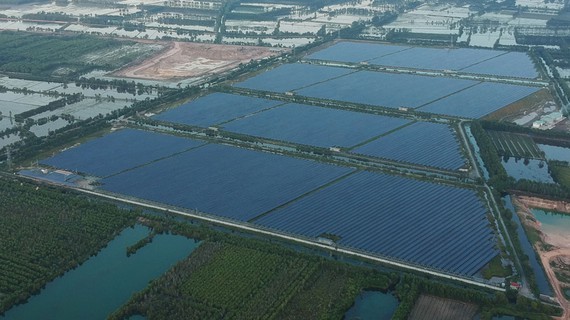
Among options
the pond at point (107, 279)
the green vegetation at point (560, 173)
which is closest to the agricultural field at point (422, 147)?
the green vegetation at point (560, 173)

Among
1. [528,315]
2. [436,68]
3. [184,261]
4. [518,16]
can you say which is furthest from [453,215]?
[518,16]

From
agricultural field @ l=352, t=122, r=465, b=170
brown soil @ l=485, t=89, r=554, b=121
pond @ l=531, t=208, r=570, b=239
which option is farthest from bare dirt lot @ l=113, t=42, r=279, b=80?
pond @ l=531, t=208, r=570, b=239

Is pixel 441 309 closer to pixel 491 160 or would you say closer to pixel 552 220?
pixel 552 220

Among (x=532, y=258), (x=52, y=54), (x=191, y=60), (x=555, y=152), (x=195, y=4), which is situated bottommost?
(x=532, y=258)

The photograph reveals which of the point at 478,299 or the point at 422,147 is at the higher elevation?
the point at 422,147

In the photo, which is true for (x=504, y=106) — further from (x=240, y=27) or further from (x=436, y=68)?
(x=240, y=27)

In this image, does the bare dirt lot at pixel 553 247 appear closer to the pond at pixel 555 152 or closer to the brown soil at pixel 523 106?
the pond at pixel 555 152

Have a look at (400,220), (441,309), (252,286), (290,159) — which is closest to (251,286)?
(252,286)
